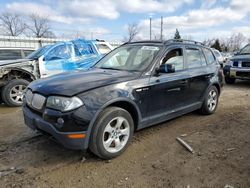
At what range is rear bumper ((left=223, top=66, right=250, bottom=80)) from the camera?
372 inches

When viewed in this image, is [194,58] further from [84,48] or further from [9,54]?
[9,54]

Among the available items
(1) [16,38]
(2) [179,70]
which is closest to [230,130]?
(2) [179,70]

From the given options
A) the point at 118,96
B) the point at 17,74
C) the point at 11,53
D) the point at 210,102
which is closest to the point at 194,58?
the point at 210,102

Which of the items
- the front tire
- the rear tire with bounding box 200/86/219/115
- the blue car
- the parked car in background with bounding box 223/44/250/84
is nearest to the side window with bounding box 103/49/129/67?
the front tire

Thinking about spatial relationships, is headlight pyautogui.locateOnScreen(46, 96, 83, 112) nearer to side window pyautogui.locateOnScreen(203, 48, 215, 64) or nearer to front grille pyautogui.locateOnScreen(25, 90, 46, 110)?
front grille pyautogui.locateOnScreen(25, 90, 46, 110)

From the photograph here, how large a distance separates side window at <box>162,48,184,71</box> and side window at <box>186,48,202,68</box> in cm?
25

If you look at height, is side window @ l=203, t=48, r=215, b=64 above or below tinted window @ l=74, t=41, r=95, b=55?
below

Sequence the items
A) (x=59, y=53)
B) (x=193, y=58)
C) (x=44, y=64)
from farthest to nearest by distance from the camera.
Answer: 1. (x=59, y=53)
2. (x=44, y=64)
3. (x=193, y=58)

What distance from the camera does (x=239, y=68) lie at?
970cm

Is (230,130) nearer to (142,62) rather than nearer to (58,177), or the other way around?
(142,62)

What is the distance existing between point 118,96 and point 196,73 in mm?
2206

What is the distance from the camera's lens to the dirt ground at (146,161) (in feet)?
9.50

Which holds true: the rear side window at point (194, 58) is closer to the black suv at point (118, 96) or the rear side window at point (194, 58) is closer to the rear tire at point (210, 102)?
the black suv at point (118, 96)

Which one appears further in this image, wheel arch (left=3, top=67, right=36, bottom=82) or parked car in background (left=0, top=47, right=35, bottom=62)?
parked car in background (left=0, top=47, right=35, bottom=62)
